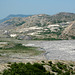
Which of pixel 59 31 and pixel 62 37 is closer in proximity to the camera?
pixel 62 37

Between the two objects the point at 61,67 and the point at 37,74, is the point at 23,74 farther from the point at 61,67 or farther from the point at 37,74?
the point at 61,67

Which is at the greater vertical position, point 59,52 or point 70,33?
point 70,33

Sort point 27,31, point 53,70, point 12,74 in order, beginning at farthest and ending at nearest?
point 27,31 < point 53,70 < point 12,74

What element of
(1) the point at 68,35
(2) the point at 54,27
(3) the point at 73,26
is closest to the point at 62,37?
(1) the point at 68,35

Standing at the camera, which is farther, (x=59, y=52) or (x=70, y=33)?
(x=70, y=33)

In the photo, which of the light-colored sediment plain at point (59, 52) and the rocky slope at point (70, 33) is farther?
the rocky slope at point (70, 33)

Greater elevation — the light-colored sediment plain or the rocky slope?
the rocky slope

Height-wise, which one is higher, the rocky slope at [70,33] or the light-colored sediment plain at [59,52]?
the rocky slope at [70,33]

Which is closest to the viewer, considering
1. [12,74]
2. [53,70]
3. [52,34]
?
[12,74]

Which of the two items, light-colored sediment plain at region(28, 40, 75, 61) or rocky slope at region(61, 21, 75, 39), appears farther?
rocky slope at region(61, 21, 75, 39)
